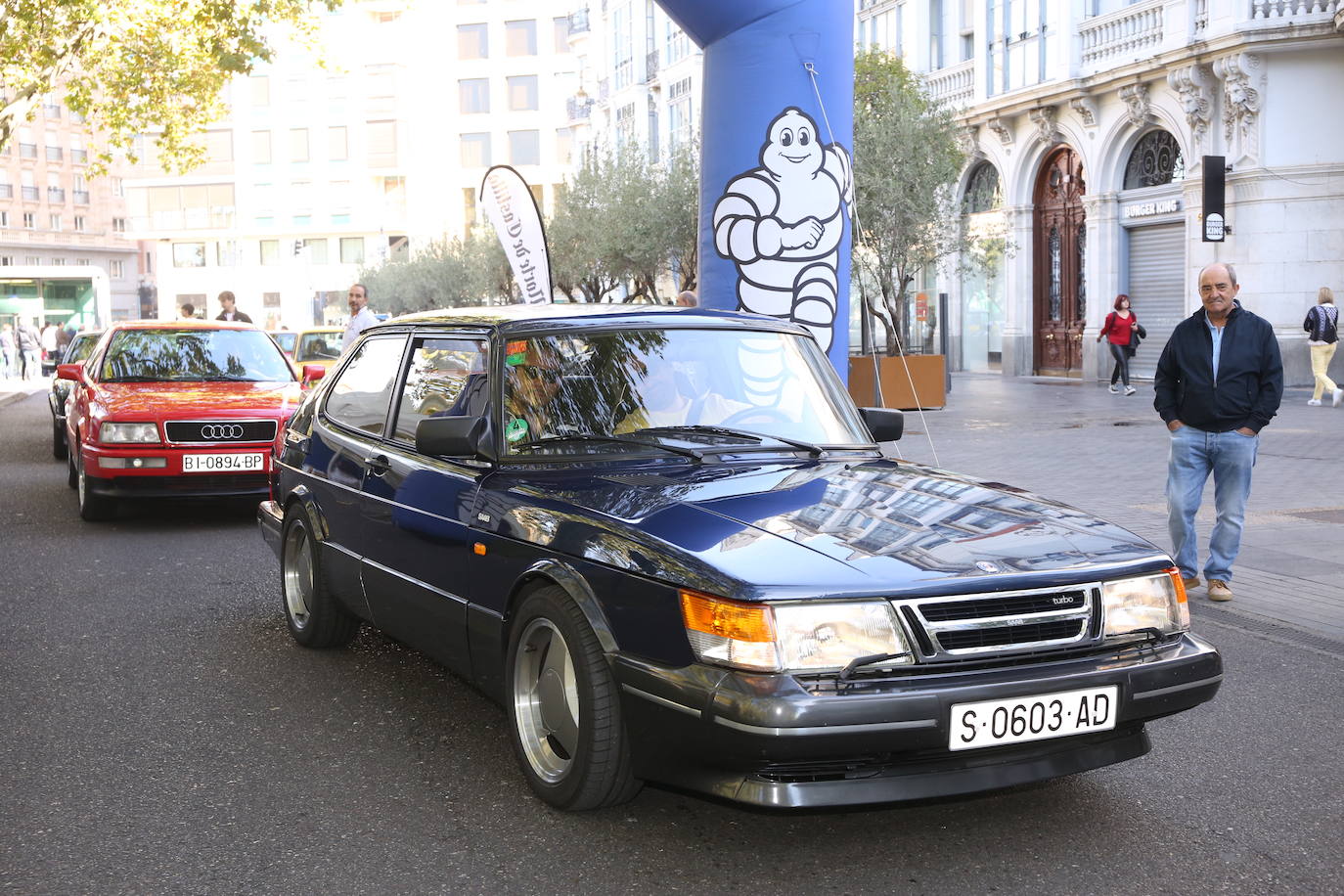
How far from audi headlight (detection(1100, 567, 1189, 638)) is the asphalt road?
58cm

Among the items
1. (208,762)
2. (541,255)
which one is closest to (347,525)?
(208,762)

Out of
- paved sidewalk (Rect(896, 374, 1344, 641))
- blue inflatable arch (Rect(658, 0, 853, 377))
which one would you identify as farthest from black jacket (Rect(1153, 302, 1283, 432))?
blue inflatable arch (Rect(658, 0, 853, 377))

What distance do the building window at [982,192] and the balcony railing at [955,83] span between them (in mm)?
1636

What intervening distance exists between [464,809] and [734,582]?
4.08 feet

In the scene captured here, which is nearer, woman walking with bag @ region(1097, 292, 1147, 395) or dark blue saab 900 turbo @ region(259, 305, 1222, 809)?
dark blue saab 900 turbo @ region(259, 305, 1222, 809)

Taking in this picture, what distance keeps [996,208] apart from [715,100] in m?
23.5

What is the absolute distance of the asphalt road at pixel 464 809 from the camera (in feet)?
12.2

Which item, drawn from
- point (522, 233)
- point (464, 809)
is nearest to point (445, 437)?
point (464, 809)

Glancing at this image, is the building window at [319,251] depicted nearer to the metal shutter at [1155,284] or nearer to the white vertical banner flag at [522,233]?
the metal shutter at [1155,284]

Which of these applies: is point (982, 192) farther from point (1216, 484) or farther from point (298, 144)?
point (298, 144)

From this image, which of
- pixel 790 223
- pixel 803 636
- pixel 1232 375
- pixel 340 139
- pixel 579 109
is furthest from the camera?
pixel 340 139

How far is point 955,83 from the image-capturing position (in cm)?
3394

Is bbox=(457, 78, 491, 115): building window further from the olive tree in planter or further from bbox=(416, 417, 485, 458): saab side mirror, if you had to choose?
bbox=(416, 417, 485, 458): saab side mirror

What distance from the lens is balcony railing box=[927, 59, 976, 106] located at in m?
33.2
